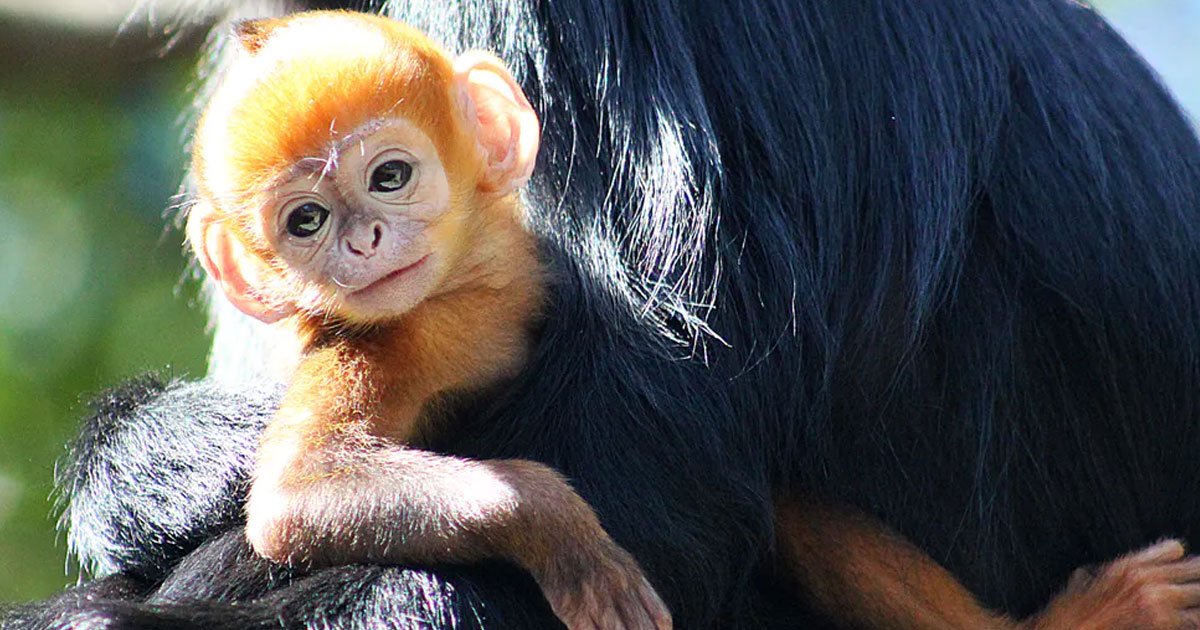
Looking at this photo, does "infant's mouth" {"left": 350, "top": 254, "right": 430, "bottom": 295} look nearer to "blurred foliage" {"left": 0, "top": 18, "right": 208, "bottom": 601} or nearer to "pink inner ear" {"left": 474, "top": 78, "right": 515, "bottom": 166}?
"pink inner ear" {"left": 474, "top": 78, "right": 515, "bottom": 166}

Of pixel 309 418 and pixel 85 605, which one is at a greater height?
pixel 309 418

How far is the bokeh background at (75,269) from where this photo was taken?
5.13 metres

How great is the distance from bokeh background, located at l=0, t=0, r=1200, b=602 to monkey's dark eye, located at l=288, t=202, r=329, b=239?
2.63 meters

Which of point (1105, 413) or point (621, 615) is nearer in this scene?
point (621, 615)

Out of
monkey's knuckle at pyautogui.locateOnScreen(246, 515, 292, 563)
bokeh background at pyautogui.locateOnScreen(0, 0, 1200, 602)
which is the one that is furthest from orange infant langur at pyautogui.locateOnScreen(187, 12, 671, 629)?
bokeh background at pyautogui.locateOnScreen(0, 0, 1200, 602)

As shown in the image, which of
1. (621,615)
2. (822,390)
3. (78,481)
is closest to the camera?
(621,615)

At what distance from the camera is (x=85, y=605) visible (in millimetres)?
2316

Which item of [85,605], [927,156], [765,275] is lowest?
[85,605]

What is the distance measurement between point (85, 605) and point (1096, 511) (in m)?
1.56

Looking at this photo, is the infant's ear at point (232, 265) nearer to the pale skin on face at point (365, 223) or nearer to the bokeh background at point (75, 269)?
the pale skin on face at point (365, 223)

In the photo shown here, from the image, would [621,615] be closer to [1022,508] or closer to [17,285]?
[1022,508]

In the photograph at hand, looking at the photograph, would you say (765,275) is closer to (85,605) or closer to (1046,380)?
(1046,380)

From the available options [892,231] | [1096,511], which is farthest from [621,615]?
[1096,511]

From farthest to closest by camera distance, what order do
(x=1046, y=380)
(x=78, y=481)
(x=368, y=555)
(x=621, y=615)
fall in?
(x=78, y=481)
(x=1046, y=380)
(x=368, y=555)
(x=621, y=615)
